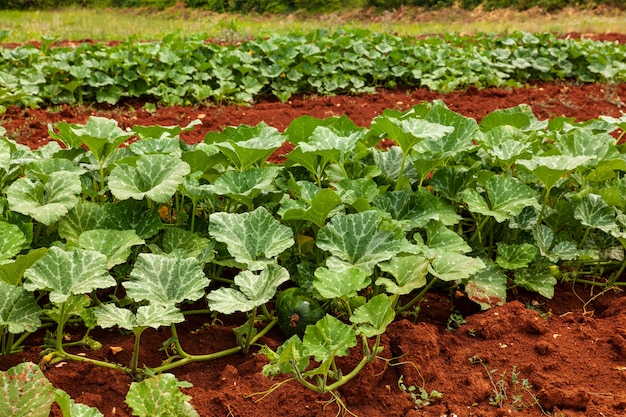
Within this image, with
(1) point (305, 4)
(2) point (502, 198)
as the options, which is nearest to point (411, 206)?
(2) point (502, 198)

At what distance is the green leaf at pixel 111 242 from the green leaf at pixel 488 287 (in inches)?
54.6

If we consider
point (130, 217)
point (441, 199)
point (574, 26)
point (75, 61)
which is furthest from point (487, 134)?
point (574, 26)

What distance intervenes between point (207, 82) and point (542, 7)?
2324cm

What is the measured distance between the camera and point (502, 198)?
2768mm

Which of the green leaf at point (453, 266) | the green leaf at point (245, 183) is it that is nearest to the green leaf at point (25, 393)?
the green leaf at point (245, 183)

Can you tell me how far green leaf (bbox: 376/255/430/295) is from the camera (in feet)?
7.39

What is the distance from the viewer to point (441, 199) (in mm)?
2914

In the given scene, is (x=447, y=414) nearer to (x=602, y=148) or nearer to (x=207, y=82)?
(x=602, y=148)

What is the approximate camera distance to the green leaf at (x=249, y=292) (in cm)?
209

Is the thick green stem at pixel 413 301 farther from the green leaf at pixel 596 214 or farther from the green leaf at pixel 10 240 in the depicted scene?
the green leaf at pixel 10 240

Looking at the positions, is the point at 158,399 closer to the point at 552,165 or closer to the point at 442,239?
the point at 442,239

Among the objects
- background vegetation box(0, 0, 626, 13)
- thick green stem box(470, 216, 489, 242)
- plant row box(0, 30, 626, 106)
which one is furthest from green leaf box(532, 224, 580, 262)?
background vegetation box(0, 0, 626, 13)

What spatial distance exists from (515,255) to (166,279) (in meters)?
1.53

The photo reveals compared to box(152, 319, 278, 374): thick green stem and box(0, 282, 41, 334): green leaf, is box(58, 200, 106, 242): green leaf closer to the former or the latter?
box(0, 282, 41, 334): green leaf
